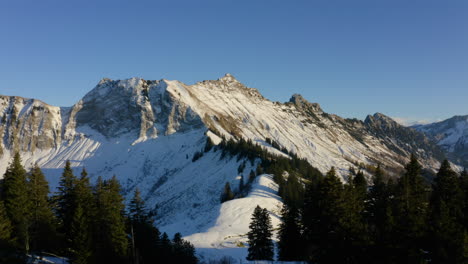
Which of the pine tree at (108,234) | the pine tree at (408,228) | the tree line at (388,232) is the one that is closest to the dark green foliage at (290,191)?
the pine tree at (408,228)

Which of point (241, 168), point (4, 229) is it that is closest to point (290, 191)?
point (241, 168)

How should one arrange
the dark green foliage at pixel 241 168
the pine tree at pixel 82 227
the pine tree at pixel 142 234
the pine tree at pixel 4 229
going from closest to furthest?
the pine tree at pixel 4 229
the pine tree at pixel 82 227
the pine tree at pixel 142 234
the dark green foliage at pixel 241 168

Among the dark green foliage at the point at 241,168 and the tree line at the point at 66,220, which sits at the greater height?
the dark green foliage at the point at 241,168

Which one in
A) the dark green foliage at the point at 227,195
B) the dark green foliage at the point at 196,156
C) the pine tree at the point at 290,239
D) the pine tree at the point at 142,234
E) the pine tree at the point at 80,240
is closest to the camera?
the pine tree at the point at 80,240

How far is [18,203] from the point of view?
36.2 meters

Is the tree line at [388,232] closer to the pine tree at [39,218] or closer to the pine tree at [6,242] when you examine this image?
the pine tree at [6,242]

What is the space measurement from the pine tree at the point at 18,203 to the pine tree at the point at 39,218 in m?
0.53

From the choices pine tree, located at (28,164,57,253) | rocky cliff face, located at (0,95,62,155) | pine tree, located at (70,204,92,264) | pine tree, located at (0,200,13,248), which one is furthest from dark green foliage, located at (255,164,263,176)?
rocky cliff face, located at (0,95,62,155)

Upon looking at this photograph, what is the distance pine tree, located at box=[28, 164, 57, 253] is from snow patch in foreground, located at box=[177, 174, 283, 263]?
73.1 ft

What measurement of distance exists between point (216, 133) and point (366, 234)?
13737 cm

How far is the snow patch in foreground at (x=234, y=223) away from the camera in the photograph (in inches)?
2197

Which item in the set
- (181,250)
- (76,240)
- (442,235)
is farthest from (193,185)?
→ (442,235)

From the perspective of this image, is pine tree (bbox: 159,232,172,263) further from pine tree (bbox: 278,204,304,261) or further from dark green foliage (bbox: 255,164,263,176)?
dark green foliage (bbox: 255,164,263,176)

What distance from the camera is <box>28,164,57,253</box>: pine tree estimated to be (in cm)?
3653
